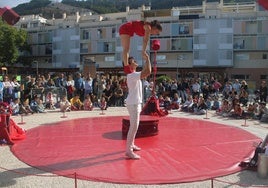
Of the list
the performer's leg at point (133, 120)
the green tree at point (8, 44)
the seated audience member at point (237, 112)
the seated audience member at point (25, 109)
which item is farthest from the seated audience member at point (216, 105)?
the green tree at point (8, 44)

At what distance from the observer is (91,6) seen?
116000 millimetres

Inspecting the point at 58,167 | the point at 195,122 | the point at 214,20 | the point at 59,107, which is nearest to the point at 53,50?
the point at 214,20

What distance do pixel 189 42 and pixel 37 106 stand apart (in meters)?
38.3

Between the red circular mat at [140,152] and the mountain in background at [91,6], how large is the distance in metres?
85.9

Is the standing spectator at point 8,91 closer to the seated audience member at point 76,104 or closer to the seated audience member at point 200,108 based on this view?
the seated audience member at point 76,104

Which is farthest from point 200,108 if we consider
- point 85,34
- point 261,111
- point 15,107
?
point 85,34

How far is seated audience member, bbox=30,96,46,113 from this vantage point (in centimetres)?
1411

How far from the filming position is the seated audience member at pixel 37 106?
46.3 ft

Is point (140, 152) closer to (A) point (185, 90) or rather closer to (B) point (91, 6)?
(A) point (185, 90)

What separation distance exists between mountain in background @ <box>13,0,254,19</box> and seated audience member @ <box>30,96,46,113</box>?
3172 inches

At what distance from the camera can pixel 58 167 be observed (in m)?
6.35

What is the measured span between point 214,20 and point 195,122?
38.6 m

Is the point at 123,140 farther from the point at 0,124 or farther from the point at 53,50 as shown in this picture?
the point at 53,50

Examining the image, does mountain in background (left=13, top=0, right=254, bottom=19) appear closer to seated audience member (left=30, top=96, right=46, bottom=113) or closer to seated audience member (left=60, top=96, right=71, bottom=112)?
seated audience member (left=60, top=96, right=71, bottom=112)
